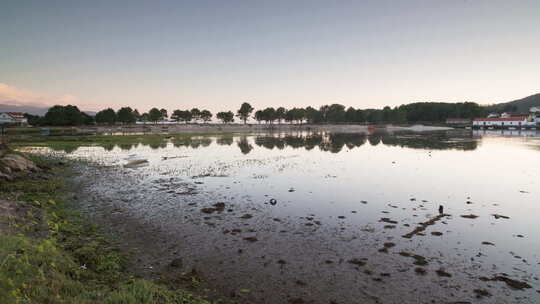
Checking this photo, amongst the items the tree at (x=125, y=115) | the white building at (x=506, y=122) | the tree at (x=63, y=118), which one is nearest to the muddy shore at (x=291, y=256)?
the tree at (x=63, y=118)

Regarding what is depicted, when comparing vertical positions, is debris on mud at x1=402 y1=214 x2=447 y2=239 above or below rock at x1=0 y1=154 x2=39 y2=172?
below

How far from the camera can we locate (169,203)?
18.3m

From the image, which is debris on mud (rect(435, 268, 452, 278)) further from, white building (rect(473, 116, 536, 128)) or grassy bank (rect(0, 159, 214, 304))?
white building (rect(473, 116, 536, 128))

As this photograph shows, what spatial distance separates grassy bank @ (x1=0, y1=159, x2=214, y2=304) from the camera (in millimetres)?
6227

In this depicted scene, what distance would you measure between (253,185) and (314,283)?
50.7 feet

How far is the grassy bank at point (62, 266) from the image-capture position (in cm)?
623

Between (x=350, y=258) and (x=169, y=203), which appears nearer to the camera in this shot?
(x=350, y=258)

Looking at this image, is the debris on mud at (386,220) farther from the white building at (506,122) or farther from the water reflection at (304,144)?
the white building at (506,122)

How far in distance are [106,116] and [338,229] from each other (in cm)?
18892

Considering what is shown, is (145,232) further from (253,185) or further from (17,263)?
(253,185)

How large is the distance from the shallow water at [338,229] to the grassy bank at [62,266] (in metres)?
1.70

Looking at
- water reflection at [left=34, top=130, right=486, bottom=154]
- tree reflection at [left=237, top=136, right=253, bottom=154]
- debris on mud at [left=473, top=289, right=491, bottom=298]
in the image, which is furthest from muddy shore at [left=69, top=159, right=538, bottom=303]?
water reflection at [left=34, top=130, right=486, bottom=154]

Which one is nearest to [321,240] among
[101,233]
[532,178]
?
[101,233]

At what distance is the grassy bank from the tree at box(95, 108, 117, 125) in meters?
179
